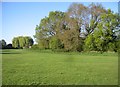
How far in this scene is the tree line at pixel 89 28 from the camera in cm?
2709

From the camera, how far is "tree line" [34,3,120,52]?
27094mm

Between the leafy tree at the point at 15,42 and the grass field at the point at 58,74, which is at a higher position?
the leafy tree at the point at 15,42

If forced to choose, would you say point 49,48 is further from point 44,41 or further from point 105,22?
point 105,22

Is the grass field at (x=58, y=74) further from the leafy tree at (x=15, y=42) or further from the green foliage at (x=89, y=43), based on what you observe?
the leafy tree at (x=15, y=42)

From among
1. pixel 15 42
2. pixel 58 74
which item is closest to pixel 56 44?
pixel 15 42

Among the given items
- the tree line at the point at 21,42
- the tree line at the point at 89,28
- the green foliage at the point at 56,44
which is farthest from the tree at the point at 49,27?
the tree line at the point at 21,42

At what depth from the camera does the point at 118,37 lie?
27.5 metres

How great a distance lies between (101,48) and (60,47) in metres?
5.73

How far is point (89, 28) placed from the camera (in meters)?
28.5

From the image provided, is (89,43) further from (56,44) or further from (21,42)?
(21,42)

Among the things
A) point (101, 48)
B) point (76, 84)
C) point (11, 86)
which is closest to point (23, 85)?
point (11, 86)

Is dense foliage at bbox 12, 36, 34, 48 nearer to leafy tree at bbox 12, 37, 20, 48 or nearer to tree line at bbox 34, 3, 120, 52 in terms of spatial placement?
leafy tree at bbox 12, 37, 20, 48

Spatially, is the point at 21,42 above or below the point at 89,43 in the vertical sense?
above

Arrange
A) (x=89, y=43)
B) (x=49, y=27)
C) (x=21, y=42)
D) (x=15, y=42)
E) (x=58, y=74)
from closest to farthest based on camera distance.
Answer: (x=58, y=74) → (x=89, y=43) → (x=49, y=27) → (x=15, y=42) → (x=21, y=42)
